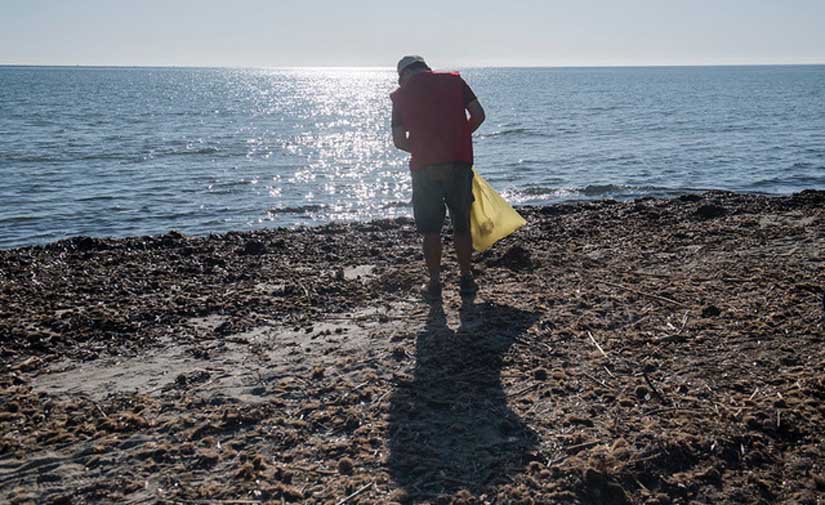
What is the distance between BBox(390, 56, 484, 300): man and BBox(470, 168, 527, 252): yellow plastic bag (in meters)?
0.64

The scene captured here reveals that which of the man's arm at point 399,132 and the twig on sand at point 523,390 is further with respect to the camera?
the man's arm at point 399,132

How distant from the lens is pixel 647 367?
4.48m

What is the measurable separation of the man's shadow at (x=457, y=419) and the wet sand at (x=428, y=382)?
0.06ft

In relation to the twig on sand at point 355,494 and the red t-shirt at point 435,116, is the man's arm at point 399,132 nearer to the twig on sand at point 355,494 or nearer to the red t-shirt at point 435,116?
the red t-shirt at point 435,116

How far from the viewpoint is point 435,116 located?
5949mm

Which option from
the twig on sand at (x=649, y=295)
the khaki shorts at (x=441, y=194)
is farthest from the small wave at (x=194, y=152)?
the twig on sand at (x=649, y=295)

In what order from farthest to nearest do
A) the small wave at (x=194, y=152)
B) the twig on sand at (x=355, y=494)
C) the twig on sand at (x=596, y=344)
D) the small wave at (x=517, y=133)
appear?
the small wave at (x=517, y=133) → the small wave at (x=194, y=152) → the twig on sand at (x=596, y=344) → the twig on sand at (x=355, y=494)

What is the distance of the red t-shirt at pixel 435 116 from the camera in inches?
233

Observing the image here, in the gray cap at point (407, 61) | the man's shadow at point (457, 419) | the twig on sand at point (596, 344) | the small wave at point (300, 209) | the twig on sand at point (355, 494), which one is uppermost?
the gray cap at point (407, 61)

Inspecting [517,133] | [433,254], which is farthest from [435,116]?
[517,133]

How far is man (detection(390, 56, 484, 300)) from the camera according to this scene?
5.93 m

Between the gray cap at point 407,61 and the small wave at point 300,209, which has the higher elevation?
the gray cap at point 407,61

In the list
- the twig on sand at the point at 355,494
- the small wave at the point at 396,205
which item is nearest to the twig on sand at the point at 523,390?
the twig on sand at the point at 355,494

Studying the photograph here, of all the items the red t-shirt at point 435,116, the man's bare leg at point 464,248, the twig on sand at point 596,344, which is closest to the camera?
the twig on sand at point 596,344
